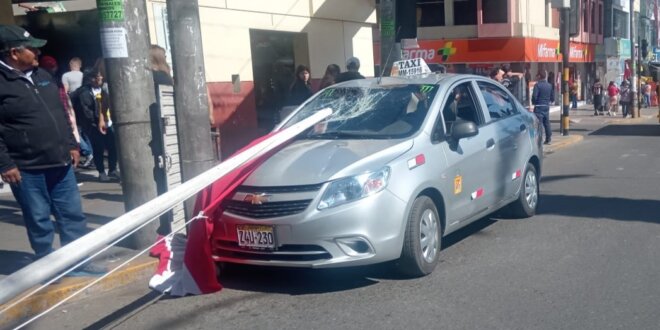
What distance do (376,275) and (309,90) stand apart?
261 inches

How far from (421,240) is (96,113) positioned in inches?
262

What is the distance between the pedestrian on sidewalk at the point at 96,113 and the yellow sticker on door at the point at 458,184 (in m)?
6.03

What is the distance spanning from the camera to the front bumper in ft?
18.4

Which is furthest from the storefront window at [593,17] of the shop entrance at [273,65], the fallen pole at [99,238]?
the fallen pole at [99,238]

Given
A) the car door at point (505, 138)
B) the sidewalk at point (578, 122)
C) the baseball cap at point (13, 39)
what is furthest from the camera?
the sidewalk at point (578, 122)

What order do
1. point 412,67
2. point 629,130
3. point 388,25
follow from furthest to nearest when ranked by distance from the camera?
1. point 629,130
2. point 388,25
3. point 412,67

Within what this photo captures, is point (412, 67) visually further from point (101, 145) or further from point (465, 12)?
point (465, 12)

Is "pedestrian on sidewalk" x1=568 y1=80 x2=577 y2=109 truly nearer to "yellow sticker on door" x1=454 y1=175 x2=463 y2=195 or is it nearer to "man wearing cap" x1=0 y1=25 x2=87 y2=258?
"yellow sticker on door" x1=454 y1=175 x2=463 y2=195

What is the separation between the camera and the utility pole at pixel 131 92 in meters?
6.78

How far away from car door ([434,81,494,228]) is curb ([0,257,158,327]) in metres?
2.83

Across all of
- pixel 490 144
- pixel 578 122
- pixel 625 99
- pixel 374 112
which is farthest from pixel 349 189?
pixel 625 99

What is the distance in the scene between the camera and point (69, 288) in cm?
598

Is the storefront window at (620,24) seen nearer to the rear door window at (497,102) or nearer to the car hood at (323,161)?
the rear door window at (497,102)

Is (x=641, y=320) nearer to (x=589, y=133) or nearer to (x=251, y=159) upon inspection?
(x=251, y=159)
